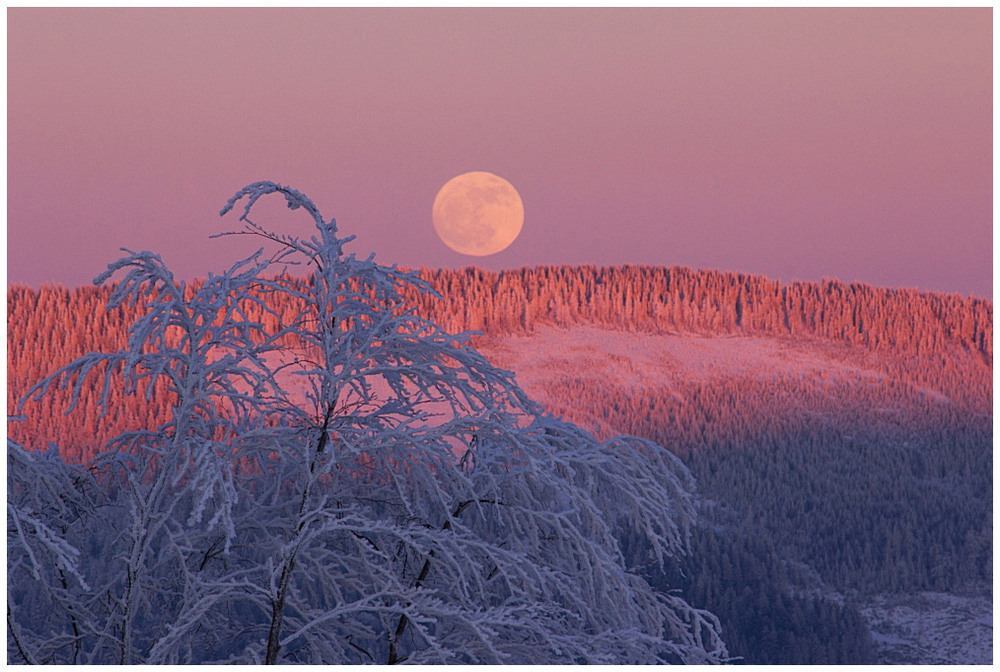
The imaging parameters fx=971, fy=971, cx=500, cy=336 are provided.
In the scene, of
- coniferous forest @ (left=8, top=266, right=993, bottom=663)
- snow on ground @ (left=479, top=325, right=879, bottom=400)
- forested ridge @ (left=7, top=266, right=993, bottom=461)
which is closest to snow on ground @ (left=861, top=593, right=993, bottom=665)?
coniferous forest @ (left=8, top=266, right=993, bottom=663)

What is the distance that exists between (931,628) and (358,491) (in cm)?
1702

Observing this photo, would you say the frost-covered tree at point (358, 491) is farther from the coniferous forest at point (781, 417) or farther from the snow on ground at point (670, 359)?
the snow on ground at point (670, 359)

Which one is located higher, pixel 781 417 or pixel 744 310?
pixel 744 310

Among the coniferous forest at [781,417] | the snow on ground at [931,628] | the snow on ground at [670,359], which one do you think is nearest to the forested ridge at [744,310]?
the coniferous forest at [781,417]

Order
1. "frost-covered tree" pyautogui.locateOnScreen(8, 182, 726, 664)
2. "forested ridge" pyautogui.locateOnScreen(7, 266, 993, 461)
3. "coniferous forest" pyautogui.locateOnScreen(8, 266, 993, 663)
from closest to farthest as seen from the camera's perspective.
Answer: "frost-covered tree" pyautogui.locateOnScreen(8, 182, 726, 664) → "coniferous forest" pyautogui.locateOnScreen(8, 266, 993, 663) → "forested ridge" pyautogui.locateOnScreen(7, 266, 993, 461)

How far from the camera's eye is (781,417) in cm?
2373

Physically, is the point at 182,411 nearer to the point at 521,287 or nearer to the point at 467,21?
the point at 467,21

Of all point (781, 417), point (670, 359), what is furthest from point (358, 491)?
point (781, 417)

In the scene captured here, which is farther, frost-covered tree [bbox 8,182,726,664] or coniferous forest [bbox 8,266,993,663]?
coniferous forest [bbox 8,266,993,663]

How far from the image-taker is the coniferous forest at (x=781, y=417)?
18625mm

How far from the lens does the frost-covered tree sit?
14.2ft

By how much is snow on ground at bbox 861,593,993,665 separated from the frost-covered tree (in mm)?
15702

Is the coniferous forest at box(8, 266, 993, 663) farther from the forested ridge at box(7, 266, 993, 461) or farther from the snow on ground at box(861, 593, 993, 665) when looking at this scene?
the snow on ground at box(861, 593, 993, 665)

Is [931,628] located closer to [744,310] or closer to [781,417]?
[781,417]
